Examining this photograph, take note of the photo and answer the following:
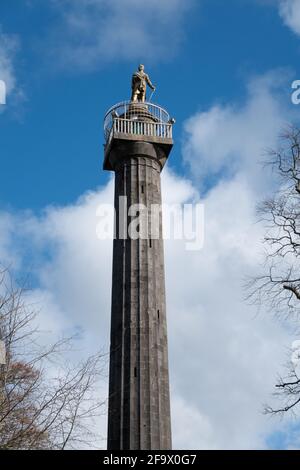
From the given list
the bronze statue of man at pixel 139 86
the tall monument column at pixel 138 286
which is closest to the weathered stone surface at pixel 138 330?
the tall monument column at pixel 138 286

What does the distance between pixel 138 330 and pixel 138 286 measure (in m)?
2.16

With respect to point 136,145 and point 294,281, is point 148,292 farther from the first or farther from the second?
point 294,281

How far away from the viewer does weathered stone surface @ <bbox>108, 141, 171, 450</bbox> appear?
2797cm

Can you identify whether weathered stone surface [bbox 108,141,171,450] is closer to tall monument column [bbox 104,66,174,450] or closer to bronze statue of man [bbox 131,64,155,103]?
tall monument column [bbox 104,66,174,450]

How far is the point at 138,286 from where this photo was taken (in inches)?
1218

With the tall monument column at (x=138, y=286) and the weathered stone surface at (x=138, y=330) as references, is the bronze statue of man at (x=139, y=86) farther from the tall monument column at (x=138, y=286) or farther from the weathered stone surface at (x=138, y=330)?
the weathered stone surface at (x=138, y=330)

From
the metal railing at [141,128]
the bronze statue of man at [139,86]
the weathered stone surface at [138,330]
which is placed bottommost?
the weathered stone surface at [138,330]

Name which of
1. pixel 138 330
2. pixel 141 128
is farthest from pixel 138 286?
pixel 141 128

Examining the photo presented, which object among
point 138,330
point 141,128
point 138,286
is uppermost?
point 141,128

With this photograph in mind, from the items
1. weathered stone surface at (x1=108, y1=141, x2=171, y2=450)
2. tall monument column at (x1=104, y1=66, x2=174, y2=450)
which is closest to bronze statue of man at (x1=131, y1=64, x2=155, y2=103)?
tall monument column at (x1=104, y1=66, x2=174, y2=450)

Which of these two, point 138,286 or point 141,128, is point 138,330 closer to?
point 138,286

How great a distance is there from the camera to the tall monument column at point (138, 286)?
28.1 m
